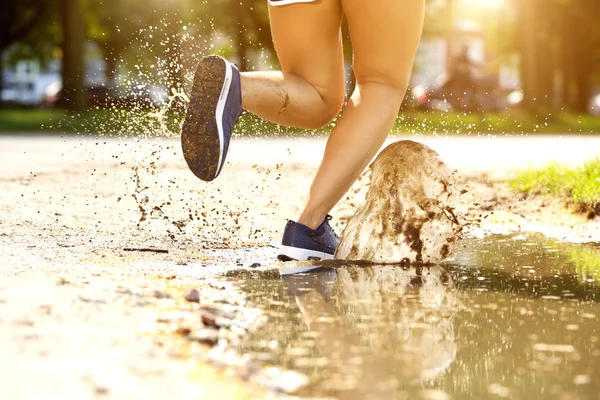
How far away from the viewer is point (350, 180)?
4301 millimetres

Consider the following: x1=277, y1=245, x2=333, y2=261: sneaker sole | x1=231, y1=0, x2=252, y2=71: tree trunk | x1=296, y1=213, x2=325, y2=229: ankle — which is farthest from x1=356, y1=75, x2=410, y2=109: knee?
x1=231, y1=0, x2=252, y2=71: tree trunk

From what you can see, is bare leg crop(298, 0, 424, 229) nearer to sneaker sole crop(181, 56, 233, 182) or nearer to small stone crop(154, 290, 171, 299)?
sneaker sole crop(181, 56, 233, 182)

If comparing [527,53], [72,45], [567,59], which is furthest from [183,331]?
[567,59]

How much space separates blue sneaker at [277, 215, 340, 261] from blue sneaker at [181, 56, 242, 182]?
0.48 metres

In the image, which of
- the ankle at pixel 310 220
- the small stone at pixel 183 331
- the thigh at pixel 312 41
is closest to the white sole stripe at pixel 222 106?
the thigh at pixel 312 41

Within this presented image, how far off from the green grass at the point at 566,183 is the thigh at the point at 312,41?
2.54m

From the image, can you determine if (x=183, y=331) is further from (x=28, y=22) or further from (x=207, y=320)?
(x=28, y=22)

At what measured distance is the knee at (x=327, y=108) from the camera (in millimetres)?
4340

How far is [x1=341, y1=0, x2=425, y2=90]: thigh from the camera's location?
410 cm

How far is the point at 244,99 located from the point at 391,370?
183 centimetres

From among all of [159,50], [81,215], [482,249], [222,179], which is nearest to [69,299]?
[482,249]

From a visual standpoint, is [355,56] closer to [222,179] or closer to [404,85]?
[404,85]

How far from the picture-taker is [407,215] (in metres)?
4.39

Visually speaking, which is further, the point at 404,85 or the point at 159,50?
the point at 159,50
